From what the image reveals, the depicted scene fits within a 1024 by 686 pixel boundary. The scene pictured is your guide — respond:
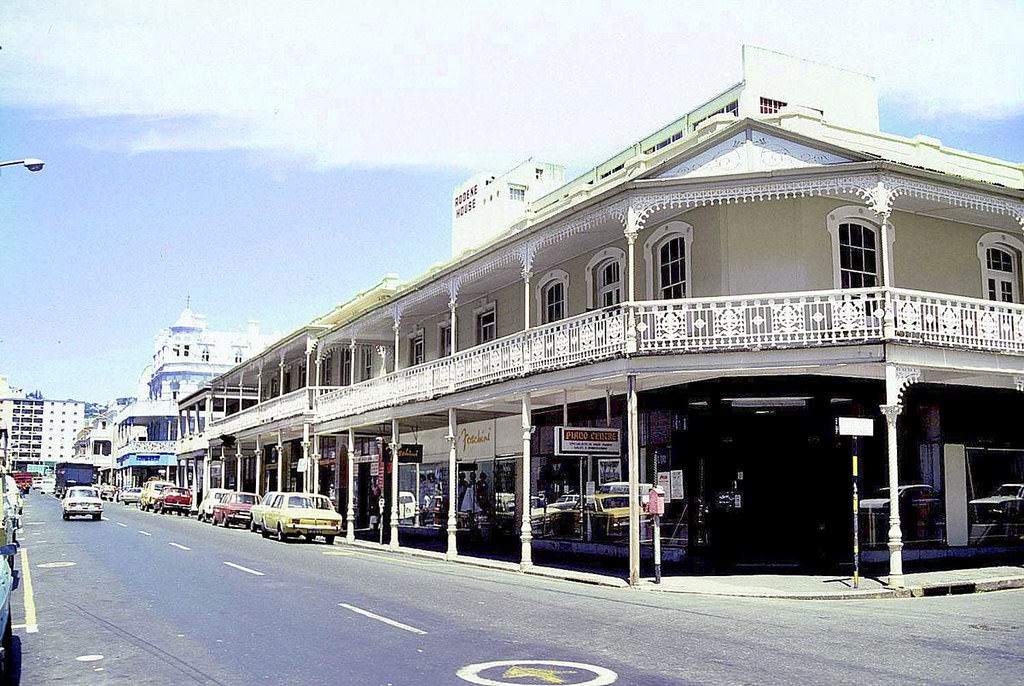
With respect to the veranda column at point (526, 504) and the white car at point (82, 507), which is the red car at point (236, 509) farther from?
the veranda column at point (526, 504)

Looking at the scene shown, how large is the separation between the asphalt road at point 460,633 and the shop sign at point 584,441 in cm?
280

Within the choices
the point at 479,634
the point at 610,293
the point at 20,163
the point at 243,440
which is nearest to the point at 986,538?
the point at 610,293

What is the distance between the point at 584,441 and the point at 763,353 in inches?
174

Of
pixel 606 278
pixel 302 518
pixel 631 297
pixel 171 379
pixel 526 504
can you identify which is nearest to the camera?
pixel 631 297

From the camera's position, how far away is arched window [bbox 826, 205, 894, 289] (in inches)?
774

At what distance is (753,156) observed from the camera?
18703 mm

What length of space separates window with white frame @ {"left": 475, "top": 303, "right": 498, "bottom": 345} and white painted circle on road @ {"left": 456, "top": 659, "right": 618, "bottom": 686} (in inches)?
734

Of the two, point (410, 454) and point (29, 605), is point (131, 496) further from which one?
point (29, 605)

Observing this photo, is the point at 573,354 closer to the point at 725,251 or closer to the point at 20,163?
the point at 725,251

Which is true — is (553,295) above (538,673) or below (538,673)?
above

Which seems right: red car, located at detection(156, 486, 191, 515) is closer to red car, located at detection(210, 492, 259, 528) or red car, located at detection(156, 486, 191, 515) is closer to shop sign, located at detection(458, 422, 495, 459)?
red car, located at detection(210, 492, 259, 528)

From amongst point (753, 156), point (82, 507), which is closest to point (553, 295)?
point (753, 156)

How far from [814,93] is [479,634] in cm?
2541

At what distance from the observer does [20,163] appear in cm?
1908
